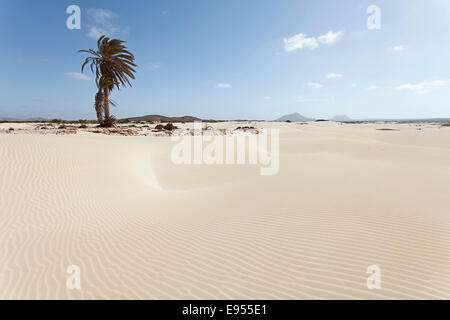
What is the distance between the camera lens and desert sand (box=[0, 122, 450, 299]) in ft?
8.27

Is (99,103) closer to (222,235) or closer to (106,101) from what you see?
(106,101)

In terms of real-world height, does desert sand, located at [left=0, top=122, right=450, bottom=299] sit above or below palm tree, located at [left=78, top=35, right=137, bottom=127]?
below

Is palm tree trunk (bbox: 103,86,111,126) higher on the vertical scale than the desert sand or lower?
higher

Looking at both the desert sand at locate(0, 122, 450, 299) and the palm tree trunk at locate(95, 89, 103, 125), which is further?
the palm tree trunk at locate(95, 89, 103, 125)

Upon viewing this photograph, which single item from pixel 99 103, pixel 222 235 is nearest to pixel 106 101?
pixel 99 103

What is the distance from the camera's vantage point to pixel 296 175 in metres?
7.24

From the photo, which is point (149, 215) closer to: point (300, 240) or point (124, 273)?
point (124, 273)

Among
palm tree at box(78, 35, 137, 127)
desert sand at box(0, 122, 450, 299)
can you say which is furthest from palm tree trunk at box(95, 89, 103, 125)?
desert sand at box(0, 122, 450, 299)

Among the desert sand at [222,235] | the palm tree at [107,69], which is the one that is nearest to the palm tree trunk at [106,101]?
the palm tree at [107,69]

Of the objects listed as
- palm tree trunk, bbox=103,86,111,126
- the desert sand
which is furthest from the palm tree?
the desert sand

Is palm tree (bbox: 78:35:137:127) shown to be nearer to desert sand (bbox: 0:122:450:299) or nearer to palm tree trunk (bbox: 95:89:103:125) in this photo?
palm tree trunk (bbox: 95:89:103:125)

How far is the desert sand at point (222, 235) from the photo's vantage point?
252 cm
